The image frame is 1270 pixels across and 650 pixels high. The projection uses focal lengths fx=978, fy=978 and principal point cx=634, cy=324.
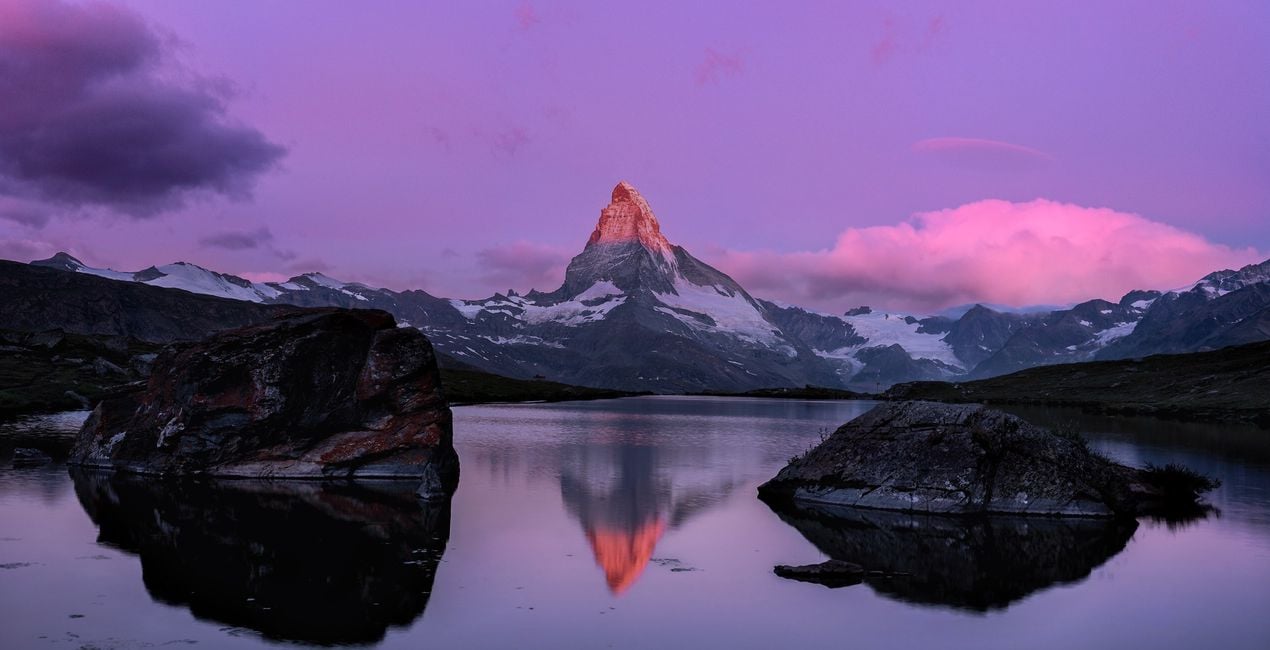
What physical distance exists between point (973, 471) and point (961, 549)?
9.04 meters

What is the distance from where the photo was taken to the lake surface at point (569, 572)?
84.3ft

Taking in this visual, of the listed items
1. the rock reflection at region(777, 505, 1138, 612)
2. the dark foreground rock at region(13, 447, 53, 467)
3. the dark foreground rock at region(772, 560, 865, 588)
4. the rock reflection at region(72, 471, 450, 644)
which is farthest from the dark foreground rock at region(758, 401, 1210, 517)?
the dark foreground rock at region(13, 447, 53, 467)

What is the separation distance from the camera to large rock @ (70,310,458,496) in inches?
2104

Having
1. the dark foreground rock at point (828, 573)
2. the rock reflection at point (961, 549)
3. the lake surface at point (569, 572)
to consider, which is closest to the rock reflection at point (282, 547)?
the lake surface at point (569, 572)

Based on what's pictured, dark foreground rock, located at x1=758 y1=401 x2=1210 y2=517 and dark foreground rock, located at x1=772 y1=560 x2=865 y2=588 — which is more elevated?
dark foreground rock, located at x1=758 y1=401 x2=1210 y2=517

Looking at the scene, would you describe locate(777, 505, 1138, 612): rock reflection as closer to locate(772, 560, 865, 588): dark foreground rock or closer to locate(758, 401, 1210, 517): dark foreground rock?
locate(772, 560, 865, 588): dark foreground rock

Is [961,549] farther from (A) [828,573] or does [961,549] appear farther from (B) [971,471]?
(B) [971,471]

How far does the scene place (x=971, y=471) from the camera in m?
46.0

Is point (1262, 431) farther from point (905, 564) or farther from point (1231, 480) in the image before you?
point (905, 564)

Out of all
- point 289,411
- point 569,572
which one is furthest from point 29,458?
point 569,572

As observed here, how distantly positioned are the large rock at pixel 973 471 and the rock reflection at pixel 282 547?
20.9 metres

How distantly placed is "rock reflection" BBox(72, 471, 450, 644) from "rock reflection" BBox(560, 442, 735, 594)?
6.49 metres

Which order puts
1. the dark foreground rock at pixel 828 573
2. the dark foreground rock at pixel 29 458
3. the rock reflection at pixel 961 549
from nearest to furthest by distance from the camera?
the rock reflection at pixel 961 549 < the dark foreground rock at pixel 828 573 < the dark foreground rock at pixel 29 458

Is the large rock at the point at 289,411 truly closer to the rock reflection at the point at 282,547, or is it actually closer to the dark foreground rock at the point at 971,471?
the rock reflection at the point at 282,547
